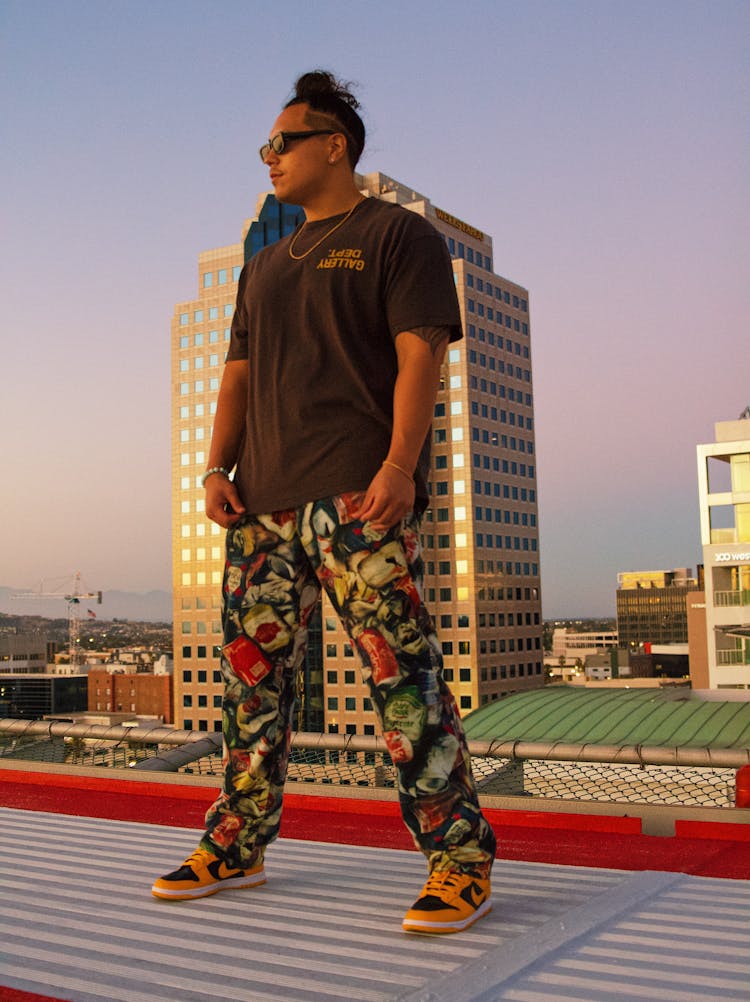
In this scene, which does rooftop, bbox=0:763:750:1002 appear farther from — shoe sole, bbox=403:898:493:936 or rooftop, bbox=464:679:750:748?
rooftop, bbox=464:679:750:748

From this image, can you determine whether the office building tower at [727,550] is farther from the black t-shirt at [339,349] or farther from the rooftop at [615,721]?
the black t-shirt at [339,349]

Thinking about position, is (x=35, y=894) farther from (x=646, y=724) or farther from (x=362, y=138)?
(x=646, y=724)

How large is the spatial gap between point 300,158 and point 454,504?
345 ft

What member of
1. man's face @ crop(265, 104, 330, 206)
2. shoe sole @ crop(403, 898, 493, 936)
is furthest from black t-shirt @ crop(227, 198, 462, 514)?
shoe sole @ crop(403, 898, 493, 936)

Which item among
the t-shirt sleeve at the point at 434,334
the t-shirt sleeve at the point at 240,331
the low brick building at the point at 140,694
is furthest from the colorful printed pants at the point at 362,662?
the low brick building at the point at 140,694

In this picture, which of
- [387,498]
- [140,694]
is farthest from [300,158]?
[140,694]

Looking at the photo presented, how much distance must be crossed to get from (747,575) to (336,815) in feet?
160

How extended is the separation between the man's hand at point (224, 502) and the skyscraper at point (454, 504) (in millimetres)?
95513

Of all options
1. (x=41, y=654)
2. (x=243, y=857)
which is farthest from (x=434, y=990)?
(x=41, y=654)

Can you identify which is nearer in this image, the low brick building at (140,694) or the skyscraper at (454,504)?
the skyscraper at (454,504)

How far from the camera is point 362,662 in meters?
2.59

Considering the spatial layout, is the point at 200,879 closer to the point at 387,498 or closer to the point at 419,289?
the point at 387,498

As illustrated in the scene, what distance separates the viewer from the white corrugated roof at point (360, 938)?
1.92 metres

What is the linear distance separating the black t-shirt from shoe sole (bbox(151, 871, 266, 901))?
3.03ft
